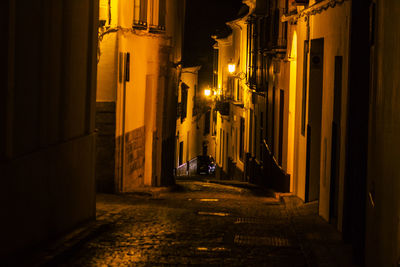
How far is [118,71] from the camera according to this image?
15.3m

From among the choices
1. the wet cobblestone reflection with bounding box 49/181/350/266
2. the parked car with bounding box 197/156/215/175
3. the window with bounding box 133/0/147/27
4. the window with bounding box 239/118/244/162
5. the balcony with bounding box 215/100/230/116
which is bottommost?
the parked car with bounding box 197/156/215/175

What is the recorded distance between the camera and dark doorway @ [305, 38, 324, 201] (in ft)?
43.0

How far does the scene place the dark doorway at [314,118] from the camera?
43.0ft

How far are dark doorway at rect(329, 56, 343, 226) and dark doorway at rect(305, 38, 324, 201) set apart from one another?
2125mm

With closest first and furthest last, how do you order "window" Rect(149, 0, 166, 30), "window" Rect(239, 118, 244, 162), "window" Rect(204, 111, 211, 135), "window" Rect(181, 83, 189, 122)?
"window" Rect(149, 0, 166, 30) < "window" Rect(239, 118, 244, 162) < "window" Rect(181, 83, 189, 122) < "window" Rect(204, 111, 211, 135)

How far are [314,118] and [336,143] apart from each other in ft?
7.63

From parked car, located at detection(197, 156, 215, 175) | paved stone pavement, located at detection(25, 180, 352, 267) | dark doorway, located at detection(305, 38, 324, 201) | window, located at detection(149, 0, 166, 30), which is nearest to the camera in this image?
paved stone pavement, located at detection(25, 180, 352, 267)

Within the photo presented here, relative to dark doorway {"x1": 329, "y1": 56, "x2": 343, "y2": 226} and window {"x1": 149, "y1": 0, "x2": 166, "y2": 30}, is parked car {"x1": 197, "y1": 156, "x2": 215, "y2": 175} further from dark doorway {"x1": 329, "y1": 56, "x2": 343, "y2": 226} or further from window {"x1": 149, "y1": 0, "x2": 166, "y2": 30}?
dark doorway {"x1": 329, "y1": 56, "x2": 343, "y2": 226}

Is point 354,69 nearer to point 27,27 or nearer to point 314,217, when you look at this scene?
point 314,217

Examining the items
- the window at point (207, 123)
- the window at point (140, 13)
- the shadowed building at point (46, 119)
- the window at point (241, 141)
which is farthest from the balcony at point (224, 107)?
the shadowed building at point (46, 119)

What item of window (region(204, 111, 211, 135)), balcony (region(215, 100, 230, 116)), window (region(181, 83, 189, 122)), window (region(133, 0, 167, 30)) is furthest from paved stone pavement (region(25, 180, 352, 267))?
window (region(204, 111, 211, 135))

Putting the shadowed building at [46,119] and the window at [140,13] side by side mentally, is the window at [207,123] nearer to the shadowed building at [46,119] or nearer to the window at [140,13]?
the window at [140,13]

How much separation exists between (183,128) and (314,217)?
96.8 ft

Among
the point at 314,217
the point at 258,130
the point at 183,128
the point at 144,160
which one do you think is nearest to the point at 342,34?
the point at 314,217
